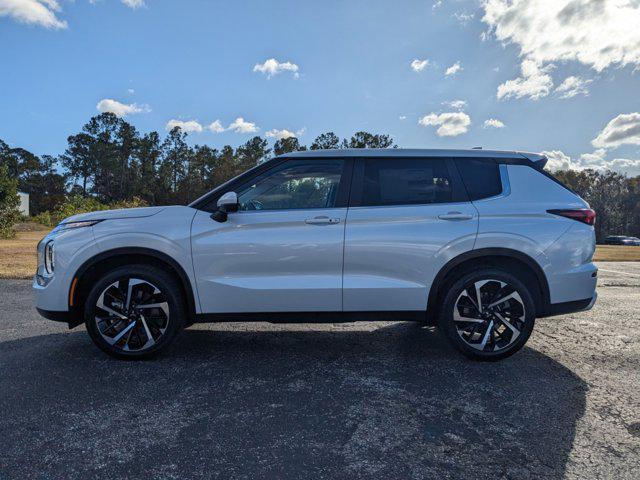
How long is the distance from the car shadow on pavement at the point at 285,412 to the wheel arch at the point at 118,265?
507mm

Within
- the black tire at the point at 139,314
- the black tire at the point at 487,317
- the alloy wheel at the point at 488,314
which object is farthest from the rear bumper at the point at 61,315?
the alloy wheel at the point at 488,314

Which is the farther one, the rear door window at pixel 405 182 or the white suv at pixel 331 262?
the rear door window at pixel 405 182

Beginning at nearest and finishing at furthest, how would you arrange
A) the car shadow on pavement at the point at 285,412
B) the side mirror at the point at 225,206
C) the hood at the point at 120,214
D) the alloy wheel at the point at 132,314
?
the car shadow on pavement at the point at 285,412 < the side mirror at the point at 225,206 < the alloy wheel at the point at 132,314 < the hood at the point at 120,214

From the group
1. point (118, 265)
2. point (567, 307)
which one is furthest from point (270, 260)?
point (567, 307)

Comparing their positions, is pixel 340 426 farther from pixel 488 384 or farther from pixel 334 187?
pixel 334 187

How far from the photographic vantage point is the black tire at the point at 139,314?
3705 millimetres

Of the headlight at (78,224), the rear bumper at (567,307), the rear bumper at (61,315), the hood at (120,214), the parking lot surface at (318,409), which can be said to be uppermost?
the hood at (120,214)

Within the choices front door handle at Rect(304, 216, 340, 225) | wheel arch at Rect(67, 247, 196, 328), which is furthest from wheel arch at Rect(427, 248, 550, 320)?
wheel arch at Rect(67, 247, 196, 328)

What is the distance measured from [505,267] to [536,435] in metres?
1.64

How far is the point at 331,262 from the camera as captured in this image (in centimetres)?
367

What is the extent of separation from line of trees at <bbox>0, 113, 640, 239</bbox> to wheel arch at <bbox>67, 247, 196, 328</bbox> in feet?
196

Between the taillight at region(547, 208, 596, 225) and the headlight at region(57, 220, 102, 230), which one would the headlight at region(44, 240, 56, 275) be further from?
the taillight at region(547, 208, 596, 225)

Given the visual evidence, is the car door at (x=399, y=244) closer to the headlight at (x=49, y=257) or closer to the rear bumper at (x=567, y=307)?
the rear bumper at (x=567, y=307)

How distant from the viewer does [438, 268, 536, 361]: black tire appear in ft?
12.2
